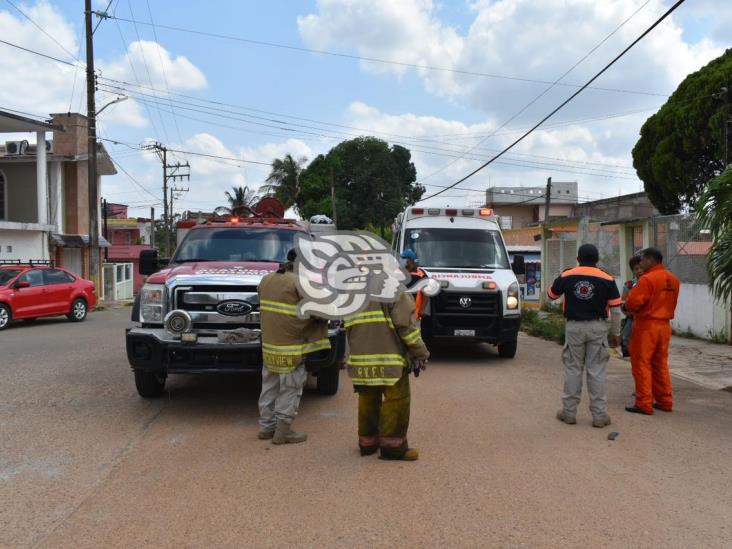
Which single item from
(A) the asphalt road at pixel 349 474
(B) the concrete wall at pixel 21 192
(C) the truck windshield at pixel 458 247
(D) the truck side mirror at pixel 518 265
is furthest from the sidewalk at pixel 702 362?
(B) the concrete wall at pixel 21 192

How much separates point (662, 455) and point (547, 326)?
9.09 meters

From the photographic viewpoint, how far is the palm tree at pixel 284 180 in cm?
5038

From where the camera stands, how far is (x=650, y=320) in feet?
22.8

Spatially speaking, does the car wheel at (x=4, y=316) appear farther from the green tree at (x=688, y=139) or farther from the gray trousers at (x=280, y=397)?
the green tree at (x=688, y=139)

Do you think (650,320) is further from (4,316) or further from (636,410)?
(4,316)

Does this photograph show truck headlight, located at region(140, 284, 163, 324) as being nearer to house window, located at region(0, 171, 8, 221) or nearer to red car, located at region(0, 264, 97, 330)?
red car, located at region(0, 264, 97, 330)

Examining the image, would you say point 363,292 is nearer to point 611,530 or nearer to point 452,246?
point 611,530

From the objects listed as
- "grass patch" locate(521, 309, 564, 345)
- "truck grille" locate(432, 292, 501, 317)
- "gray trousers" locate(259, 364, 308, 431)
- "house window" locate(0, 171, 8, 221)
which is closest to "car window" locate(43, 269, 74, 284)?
"truck grille" locate(432, 292, 501, 317)

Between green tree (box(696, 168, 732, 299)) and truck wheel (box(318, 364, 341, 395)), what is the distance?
4230 mm

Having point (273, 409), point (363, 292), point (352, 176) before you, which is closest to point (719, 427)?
point (363, 292)

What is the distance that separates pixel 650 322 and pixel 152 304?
5116mm

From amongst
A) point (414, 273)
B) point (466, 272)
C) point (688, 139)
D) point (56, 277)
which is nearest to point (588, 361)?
point (414, 273)

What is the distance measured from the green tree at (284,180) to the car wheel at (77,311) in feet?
105

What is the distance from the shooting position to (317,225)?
11656mm
